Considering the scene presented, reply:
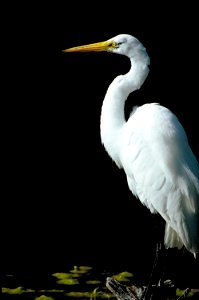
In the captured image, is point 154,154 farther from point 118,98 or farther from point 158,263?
point 158,263

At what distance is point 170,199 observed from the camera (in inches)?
140

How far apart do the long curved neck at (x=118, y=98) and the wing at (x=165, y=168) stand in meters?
0.10

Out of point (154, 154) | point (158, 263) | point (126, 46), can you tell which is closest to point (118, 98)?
point (126, 46)

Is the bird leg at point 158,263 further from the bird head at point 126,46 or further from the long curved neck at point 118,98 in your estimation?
the bird head at point 126,46

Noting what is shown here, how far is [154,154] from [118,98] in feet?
1.16

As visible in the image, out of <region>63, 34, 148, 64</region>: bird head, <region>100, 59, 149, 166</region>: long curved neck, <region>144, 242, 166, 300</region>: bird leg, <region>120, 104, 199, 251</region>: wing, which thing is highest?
<region>63, 34, 148, 64</region>: bird head

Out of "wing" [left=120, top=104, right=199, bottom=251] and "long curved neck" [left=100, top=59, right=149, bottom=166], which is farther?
"long curved neck" [left=100, top=59, right=149, bottom=166]

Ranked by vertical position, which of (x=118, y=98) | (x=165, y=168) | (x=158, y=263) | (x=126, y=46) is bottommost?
(x=158, y=263)

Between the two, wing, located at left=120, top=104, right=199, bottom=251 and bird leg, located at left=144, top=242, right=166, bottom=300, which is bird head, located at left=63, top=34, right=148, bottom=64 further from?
bird leg, located at left=144, top=242, right=166, bottom=300

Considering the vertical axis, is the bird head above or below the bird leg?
above

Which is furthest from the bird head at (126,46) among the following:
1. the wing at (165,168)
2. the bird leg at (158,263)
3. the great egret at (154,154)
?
the bird leg at (158,263)

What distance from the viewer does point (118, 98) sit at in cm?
379

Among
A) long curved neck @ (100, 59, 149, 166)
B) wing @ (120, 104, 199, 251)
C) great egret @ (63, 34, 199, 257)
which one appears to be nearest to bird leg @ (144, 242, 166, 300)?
great egret @ (63, 34, 199, 257)

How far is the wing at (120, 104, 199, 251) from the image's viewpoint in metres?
3.52
